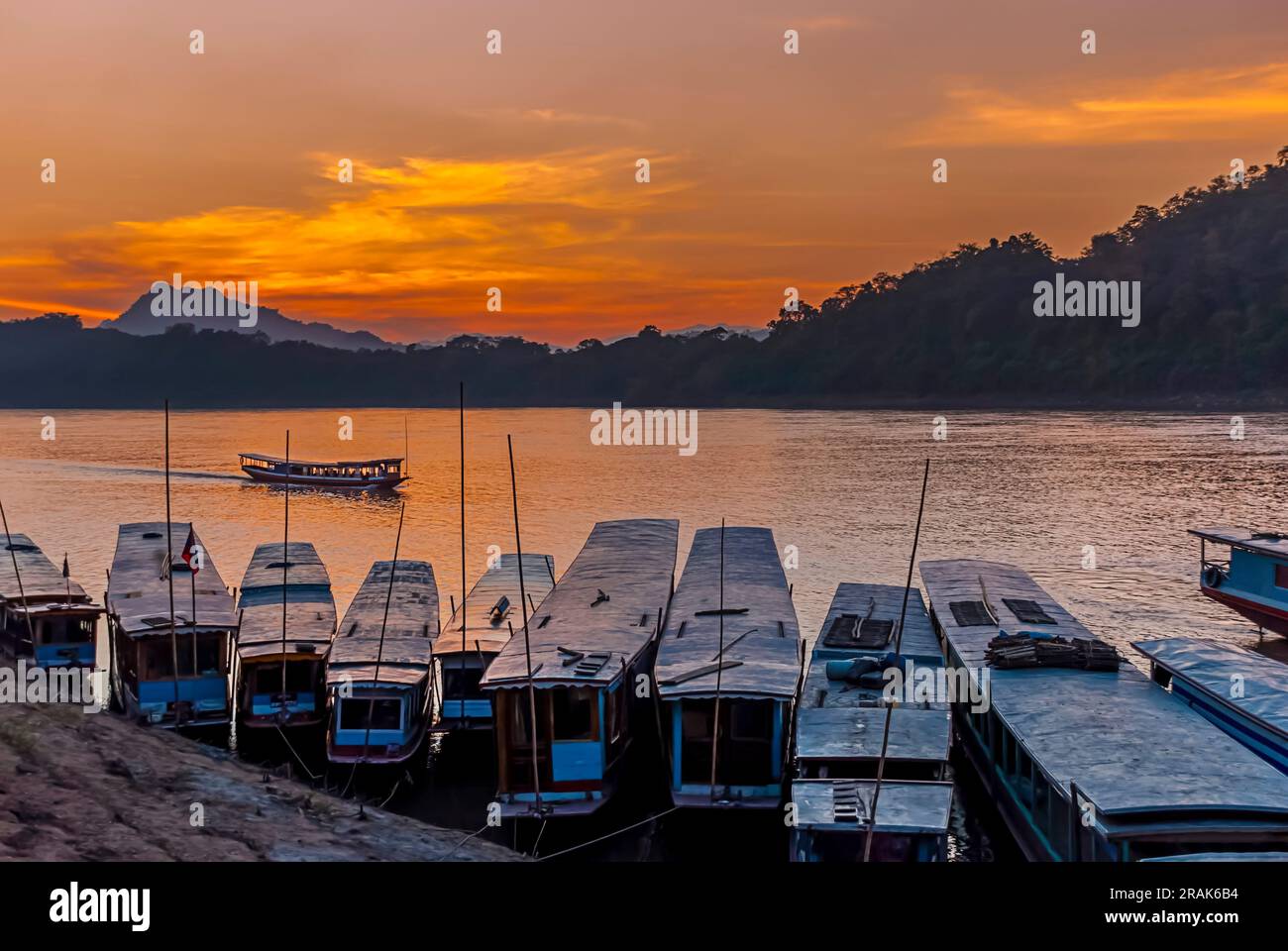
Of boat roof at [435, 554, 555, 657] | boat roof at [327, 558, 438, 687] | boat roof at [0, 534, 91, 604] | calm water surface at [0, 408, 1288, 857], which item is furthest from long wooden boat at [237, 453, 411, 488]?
boat roof at [327, 558, 438, 687]

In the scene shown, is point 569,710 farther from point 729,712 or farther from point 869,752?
point 869,752

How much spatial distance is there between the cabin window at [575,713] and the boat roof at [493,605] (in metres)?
4.73

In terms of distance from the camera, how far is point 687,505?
74.2 meters

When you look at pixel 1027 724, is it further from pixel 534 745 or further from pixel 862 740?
pixel 534 745

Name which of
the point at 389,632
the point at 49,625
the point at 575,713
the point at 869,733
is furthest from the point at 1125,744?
the point at 49,625

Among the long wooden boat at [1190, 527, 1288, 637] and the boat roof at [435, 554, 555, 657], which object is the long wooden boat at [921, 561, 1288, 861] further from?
the long wooden boat at [1190, 527, 1288, 637]

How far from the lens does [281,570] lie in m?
32.7

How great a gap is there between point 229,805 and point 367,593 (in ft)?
44.5

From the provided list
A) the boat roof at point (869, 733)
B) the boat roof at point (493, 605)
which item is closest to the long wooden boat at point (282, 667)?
the boat roof at point (493, 605)

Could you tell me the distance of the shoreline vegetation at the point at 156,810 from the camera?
12.8m

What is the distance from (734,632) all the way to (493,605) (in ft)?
25.0

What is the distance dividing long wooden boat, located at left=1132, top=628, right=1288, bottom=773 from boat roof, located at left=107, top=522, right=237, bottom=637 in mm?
18466

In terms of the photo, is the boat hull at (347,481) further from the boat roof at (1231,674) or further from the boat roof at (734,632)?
the boat roof at (1231,674)
